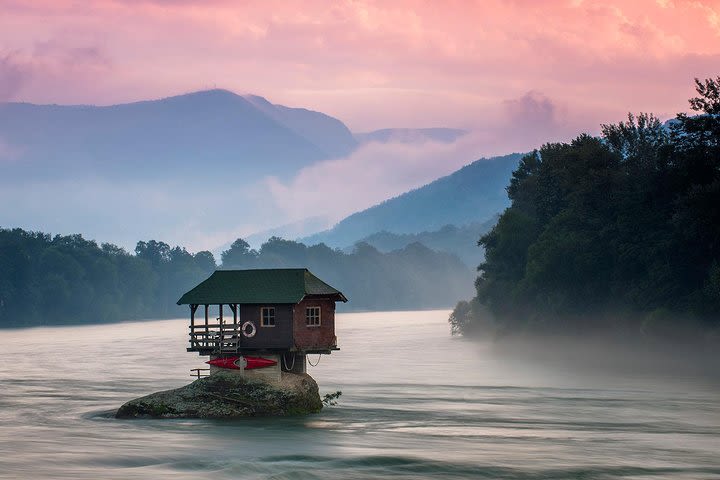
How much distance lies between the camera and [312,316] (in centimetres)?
6681

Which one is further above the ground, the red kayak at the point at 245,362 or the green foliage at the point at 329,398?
the red kayak at the point at 245,362

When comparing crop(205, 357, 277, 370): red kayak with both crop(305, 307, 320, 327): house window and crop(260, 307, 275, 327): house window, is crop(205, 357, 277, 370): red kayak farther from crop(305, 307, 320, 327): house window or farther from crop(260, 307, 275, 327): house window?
crop(305, 307, 320, 327): house window

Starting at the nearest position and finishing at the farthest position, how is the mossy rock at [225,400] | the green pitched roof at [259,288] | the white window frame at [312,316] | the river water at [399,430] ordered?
1. the river water at [399,430]
2. the mossy rock at [225,400]
3. the green pitched roof at [259,288]
4. the white window frame at [312,316]

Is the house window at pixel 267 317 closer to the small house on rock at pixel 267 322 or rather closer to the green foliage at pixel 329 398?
the small house on rock at pixel 267 322

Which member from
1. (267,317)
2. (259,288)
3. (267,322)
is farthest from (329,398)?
(259,288)

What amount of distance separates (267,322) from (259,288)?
6.46ft

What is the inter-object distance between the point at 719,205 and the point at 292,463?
181 feet

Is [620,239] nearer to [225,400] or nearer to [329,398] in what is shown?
[329,398]

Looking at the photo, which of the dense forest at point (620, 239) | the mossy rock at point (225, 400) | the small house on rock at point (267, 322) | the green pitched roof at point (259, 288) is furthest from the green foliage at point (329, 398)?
the dense forest at point (620, 239)

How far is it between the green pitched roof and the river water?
6756mm

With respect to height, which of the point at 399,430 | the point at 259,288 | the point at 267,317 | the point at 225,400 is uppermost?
the point at 259,288

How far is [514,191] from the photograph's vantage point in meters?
180

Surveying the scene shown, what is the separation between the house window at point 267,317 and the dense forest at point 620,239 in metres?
44.8

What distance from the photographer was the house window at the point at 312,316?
66438 millimetres
